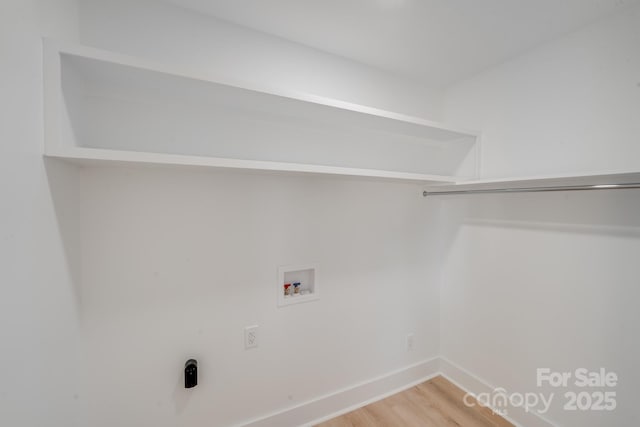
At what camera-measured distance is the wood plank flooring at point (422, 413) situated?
1.65 metres

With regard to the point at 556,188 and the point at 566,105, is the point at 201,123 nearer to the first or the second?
the point at 556,188

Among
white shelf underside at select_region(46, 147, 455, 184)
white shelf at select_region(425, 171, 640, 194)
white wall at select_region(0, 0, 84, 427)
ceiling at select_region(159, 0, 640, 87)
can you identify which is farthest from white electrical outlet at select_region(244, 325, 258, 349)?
ceiling at select_region(159, 0, 640, 87)

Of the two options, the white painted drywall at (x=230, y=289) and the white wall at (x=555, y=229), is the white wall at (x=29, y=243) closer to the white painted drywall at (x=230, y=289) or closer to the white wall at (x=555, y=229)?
the white painted drywall at (x=230, y=289)

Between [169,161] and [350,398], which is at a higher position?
[169,161]

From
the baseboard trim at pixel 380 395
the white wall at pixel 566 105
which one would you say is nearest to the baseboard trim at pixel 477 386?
the baseboard trim at pixel 380 395

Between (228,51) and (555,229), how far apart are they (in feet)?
6.92

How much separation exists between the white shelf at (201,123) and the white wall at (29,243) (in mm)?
80

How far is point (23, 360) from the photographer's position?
2.43ft

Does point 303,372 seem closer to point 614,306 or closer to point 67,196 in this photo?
point 67,196

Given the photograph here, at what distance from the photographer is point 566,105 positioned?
1.46m

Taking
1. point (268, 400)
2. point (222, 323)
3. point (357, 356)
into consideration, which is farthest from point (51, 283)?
point (357, 356)

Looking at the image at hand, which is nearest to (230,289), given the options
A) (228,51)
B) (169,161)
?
(169,161)

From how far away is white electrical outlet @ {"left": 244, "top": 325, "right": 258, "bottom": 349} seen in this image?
1456 mm

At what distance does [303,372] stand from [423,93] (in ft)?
7.26
